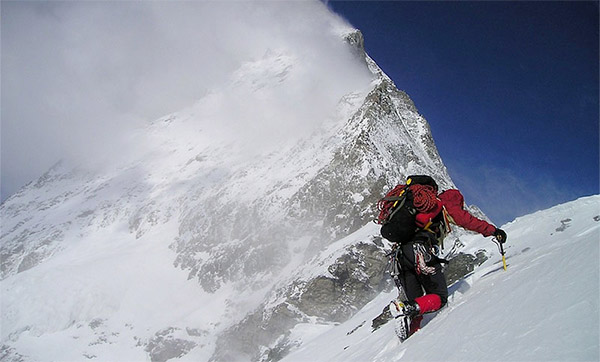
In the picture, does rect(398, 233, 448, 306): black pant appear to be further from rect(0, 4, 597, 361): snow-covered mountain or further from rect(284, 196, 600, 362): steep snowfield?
rect(0, 4, 597, 361): snow-covered mountain

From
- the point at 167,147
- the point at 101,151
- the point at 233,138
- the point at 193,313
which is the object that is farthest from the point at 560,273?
the point at 101,151

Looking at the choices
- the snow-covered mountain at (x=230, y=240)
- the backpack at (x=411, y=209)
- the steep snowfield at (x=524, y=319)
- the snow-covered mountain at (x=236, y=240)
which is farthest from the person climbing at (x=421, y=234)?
the snow-covered mountain at (x=230, y=240)

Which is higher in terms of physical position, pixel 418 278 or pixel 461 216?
pixel 461 216

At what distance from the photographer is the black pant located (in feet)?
16.4

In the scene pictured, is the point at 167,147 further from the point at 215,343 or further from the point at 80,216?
the point at 215,343

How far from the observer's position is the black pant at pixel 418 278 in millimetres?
4988

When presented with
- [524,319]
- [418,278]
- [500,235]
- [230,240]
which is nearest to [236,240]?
[230,240]

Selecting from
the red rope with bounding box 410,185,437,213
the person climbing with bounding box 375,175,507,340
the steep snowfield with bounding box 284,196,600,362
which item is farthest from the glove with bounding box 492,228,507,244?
the red rope with bounding box 410,185,437,213

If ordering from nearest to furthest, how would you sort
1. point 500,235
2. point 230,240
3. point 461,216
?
point 461,216 → point 500,235 → point 230,240

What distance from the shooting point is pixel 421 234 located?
16.9 feet

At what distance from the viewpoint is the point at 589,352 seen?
7.79ft

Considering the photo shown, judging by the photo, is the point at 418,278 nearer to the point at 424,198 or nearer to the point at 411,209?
the point at 411,209

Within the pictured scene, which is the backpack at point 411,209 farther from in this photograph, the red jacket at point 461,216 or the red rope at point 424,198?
the red jacket at point 461,216

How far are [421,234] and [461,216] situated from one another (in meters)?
0.54
